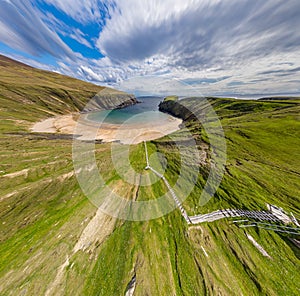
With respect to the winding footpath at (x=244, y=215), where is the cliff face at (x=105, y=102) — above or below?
above

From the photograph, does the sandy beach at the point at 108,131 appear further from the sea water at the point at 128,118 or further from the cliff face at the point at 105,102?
the cliff face at the point at 105,102

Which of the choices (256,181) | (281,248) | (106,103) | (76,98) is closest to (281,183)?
(256,181)

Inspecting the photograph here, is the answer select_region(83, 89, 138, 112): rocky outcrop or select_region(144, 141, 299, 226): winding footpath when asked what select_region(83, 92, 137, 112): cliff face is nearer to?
select_region(83, 89, 138, 112): rocky outcrop

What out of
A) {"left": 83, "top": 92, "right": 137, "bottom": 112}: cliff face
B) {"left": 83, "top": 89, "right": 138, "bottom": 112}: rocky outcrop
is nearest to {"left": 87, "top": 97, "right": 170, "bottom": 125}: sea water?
Result: {"left": 83, "top": 92, "right": 137, "bottom": 112}: cliff face

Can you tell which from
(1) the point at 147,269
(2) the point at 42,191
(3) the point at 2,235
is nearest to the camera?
(1) the point at 147,269

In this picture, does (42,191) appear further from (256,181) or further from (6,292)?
(256,181)

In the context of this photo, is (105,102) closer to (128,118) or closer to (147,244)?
(128,118)

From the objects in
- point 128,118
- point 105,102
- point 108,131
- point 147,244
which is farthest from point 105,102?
point 147,244

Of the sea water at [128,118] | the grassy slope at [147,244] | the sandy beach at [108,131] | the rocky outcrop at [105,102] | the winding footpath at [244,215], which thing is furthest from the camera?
the rocky outcrop at [105,102]

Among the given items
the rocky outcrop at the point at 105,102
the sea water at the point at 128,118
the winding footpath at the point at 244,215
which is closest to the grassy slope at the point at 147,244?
the winding footpath at the point at 244,215
